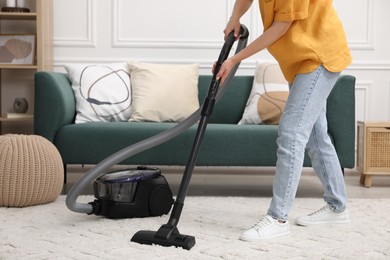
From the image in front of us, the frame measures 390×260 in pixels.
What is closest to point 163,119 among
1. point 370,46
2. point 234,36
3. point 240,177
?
point 240,177

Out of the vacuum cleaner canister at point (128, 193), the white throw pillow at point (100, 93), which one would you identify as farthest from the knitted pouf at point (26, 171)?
the white throw pillow at point (100, 93)

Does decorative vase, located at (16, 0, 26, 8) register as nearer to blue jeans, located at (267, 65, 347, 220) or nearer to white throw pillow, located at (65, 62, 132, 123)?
white throw pillow, located at (65, 62, 132, 123)

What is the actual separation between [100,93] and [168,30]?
3.11 ft

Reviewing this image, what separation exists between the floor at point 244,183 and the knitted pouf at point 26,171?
463 mm

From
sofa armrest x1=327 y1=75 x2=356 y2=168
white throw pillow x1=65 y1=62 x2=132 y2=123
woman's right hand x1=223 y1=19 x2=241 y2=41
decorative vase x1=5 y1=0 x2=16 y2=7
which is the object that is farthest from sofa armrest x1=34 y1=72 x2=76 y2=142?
sofa armrest x1=327 y1=75 x2=356 y2=168

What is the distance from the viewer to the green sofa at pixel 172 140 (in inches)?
126

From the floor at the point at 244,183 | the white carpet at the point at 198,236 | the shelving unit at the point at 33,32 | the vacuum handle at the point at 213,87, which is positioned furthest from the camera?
the shelving unit at the point at 33,32

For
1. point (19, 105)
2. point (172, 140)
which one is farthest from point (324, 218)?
point (19, 105)

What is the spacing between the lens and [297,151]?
221 centimetres

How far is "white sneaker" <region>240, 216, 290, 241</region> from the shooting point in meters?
2.18

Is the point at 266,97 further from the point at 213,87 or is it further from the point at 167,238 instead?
the point at 167,238

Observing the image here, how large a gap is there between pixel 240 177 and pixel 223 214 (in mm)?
1494

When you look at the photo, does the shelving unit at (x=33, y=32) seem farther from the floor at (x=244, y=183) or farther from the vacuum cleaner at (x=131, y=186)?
the vacuum cleaner at (x=131, y=186)

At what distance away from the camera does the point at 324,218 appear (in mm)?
2496
